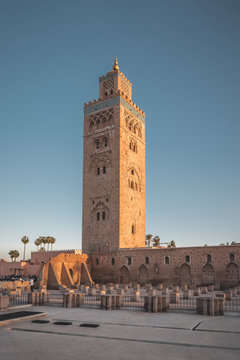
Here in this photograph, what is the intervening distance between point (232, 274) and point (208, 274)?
1.99 meters

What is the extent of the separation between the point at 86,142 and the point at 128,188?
7.78 m

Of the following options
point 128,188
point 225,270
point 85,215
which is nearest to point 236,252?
point 225,270

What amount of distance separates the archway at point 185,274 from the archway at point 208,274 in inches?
52.1

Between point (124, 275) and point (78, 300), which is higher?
point (78, 300)

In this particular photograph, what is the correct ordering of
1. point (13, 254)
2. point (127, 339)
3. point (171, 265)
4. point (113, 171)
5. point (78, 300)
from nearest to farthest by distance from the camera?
point (127, 339) → point (78, 300) → point (171, 265) → point (113, 171) → point (13, 254)

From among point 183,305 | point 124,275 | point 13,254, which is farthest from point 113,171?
point 13,254

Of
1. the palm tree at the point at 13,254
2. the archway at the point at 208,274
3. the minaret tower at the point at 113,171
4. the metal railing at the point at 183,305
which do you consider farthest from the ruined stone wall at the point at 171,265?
the palm tree at the point at 13,254

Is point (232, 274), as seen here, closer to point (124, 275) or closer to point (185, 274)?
point (185, 274)

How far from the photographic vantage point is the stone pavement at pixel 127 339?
6.96 meters

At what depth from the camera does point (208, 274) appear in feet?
93.6

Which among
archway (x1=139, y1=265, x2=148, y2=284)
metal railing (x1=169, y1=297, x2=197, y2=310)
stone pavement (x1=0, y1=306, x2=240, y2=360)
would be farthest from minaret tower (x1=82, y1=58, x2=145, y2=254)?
stone pavement (x1=0, y1=306, x2=240, y2=360)

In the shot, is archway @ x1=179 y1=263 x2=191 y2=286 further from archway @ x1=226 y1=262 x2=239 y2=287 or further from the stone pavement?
the stone pavement

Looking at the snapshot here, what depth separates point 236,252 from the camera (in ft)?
90.1

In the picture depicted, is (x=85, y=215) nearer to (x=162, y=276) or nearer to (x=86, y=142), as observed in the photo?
(x=86, y=142)
